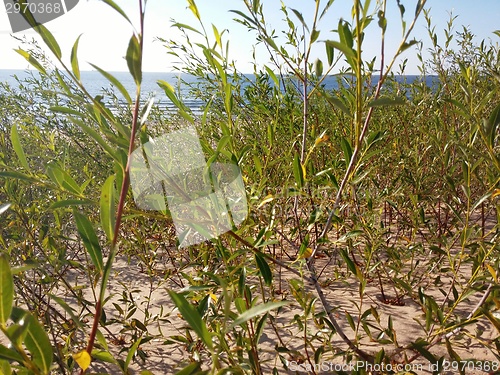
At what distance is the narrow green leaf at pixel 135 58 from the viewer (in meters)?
0.55

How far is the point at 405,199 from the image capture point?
2014mm

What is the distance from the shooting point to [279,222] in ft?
6.83

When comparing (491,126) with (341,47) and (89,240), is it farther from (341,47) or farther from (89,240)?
(89,240)

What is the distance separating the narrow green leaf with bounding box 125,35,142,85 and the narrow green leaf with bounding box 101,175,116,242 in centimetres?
15

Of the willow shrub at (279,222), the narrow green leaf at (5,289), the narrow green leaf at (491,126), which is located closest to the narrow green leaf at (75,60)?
the willow shrub at (279,222)

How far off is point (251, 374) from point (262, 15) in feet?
3.76

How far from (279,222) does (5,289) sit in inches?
64.5

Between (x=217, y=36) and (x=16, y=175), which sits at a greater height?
(x=217, y=36)

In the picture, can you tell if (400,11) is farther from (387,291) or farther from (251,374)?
(387,291)

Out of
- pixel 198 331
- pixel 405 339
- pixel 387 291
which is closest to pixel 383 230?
pixel 405 339

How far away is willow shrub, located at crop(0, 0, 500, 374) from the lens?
668 mm

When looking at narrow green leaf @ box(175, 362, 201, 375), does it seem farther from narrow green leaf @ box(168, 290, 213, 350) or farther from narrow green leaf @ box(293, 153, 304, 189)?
narrow green leaf @ box(293, 153, 304, 189)

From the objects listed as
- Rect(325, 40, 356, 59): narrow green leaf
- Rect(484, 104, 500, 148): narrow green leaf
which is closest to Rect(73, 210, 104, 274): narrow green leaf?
Rect(325, 40, 356, 59): narrow green leaf

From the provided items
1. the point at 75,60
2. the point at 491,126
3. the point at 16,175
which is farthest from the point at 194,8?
the point at 491,126
